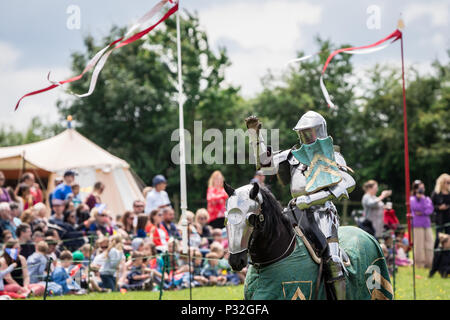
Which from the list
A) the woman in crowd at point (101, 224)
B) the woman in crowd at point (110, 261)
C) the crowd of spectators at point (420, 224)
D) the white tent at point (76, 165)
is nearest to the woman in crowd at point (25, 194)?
the woman in crowd at point (101, 224)

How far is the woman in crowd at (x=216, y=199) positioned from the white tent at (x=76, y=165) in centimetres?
368

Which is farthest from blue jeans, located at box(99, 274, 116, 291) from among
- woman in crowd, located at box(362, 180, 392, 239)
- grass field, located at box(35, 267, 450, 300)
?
woman in crowd, located at box(362, 180, 392, 239)

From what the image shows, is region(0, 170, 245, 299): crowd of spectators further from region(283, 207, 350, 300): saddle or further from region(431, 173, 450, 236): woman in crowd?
region(431, 173, 450, 236): woman in crowd

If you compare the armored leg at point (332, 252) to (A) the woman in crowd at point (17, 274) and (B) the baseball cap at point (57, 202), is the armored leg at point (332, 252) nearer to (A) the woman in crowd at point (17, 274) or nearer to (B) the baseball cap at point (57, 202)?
(A) the woman in crowd at point (17, 274)

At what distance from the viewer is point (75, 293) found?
955 cm

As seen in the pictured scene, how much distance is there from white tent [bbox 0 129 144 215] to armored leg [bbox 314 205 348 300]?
1005 cm

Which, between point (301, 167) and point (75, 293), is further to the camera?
point (75, 293)

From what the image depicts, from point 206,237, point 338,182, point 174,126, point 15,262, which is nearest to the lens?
point 338,182

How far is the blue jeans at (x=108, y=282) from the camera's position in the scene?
1001cm

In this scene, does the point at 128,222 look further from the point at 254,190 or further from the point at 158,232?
the point at 254,190

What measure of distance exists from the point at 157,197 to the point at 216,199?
1.17 m
